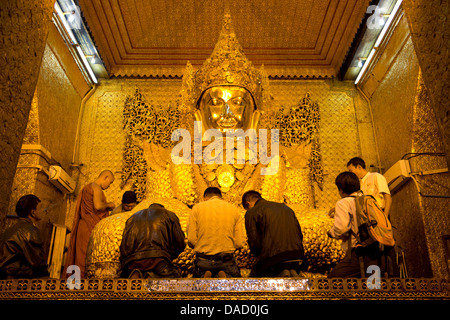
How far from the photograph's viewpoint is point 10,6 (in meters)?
2.67

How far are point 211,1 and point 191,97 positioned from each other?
1222 millimetres

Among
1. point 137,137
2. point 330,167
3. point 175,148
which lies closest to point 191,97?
point 175,148

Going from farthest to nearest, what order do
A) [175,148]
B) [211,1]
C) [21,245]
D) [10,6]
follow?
[211,1] < [175,148] < [21,245] < [10,6]

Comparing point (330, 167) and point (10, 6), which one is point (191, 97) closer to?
point (330, 167)

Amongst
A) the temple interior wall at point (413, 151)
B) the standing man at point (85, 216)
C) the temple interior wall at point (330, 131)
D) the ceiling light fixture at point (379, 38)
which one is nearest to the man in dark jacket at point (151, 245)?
the standing man at point (85, 216)

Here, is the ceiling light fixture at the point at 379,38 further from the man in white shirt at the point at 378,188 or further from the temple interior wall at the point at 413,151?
the man in white shirt at the point at 378,188

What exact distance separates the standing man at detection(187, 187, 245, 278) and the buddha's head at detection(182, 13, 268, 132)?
6.36 ft

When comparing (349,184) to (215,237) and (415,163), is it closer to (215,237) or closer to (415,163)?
(215,237)

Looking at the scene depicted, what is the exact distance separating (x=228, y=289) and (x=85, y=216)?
2535 mm

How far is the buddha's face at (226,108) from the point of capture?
488 cm

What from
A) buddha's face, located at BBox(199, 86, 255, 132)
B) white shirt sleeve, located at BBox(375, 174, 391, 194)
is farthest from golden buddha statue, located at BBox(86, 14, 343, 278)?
white shirt sleeve, located at BBox(375, 174, 391, 194)

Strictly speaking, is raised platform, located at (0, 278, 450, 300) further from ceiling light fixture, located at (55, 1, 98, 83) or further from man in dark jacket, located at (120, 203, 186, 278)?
ceiling light fixture, located at (55, 1, 98, 83)

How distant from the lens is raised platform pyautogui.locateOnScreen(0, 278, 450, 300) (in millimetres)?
2285

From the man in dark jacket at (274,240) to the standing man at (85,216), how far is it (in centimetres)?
195
